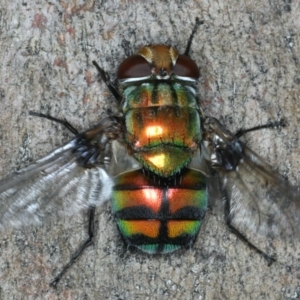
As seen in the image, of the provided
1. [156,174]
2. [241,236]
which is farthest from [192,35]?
[241,236]

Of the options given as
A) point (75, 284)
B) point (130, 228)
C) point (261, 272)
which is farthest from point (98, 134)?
point (261, 272)

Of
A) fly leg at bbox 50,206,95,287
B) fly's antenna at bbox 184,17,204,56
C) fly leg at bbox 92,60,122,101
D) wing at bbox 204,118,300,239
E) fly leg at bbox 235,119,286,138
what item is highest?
fly's antenna at bbox 184,17,204,56

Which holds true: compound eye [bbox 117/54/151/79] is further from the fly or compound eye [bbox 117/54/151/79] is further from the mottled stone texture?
the mottled stone texture

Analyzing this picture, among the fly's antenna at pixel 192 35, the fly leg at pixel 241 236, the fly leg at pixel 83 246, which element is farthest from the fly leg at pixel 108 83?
the fly leg at pixel 241 236

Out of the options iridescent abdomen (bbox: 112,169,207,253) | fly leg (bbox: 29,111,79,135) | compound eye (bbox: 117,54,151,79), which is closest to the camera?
iridescent abdomen (bbox: 112,169,207,253)

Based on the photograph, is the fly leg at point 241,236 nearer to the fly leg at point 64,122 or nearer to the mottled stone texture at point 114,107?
the mottled stone texture at point 114,107

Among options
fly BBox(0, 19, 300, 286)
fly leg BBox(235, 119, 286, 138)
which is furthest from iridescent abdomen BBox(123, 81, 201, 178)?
fly leg BBox(235, 119, 286, 138)

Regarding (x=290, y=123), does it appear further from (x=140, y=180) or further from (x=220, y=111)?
(x=140, y=180)
